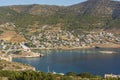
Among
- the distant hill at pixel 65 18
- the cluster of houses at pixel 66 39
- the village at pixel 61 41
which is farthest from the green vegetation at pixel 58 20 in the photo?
the village at pixel 61 41

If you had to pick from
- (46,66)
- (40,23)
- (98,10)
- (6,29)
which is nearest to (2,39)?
(6,29)

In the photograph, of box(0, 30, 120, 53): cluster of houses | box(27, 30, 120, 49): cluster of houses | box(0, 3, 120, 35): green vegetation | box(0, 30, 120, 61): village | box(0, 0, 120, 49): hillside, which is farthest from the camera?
box(0, 3, 120, 35): green vegetation

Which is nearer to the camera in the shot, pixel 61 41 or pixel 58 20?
pixel 61 41

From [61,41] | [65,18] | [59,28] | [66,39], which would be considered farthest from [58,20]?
[61,41]

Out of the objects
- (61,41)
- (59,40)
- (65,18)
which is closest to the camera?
(61,41)

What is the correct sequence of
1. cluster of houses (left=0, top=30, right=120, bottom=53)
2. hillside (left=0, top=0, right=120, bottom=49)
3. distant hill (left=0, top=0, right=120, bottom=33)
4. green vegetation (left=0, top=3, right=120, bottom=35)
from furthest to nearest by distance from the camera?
distant hill (left=0, top=0, right=120, bottom=33) → green vegetation (left=0, top=3, right=120, bottom=35) → hillside (left=0, top=0, right=120, bottom=49) → cluster of houses (left=0, top=30, right=120, bottom=53)

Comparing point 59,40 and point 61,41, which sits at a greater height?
point 59,40

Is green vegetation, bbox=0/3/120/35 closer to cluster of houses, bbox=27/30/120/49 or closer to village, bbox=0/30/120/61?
cluster of houses, bbox=27/30/120/49

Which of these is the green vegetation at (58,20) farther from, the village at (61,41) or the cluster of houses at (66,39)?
the village at (61,41)

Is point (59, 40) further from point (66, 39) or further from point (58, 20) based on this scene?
point (58, 20)

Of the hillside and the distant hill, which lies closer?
the hillside

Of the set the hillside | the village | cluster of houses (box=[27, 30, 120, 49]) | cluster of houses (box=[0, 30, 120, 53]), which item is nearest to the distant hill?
the hillside

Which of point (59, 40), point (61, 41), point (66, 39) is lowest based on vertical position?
point (61, 41)
